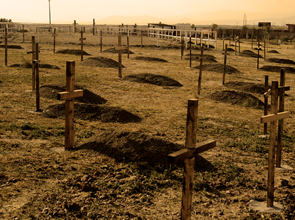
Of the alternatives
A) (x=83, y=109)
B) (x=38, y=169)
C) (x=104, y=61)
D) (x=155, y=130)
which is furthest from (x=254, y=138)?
(x=104, y=61)

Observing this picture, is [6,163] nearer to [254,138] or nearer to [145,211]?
[145,211]

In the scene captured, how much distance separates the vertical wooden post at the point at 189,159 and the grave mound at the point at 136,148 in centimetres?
261

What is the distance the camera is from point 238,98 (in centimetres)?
1469

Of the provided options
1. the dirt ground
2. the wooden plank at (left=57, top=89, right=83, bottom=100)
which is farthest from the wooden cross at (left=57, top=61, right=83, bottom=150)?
the dirt ground

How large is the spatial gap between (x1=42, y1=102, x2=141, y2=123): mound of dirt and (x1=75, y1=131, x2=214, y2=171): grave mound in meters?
2.51

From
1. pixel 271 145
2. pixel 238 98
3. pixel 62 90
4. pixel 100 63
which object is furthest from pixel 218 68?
pixel 271 145

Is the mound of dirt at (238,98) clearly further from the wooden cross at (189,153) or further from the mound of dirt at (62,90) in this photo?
the wooden cross at (189,153)

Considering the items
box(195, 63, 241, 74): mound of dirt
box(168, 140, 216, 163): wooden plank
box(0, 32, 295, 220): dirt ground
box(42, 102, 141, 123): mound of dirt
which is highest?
box(195, 63, 241, 74): mound of dirt

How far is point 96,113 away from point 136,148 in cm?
363

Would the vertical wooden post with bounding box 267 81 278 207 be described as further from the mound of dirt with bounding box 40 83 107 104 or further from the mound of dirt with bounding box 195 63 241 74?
the mound of dirt with bounding box 195 63 241 74

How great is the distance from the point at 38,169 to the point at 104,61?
1779 cm

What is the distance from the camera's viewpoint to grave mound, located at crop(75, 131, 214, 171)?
7.44 meters

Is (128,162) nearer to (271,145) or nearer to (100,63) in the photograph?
(271,145)

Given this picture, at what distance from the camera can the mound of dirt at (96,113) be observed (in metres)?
10.8
